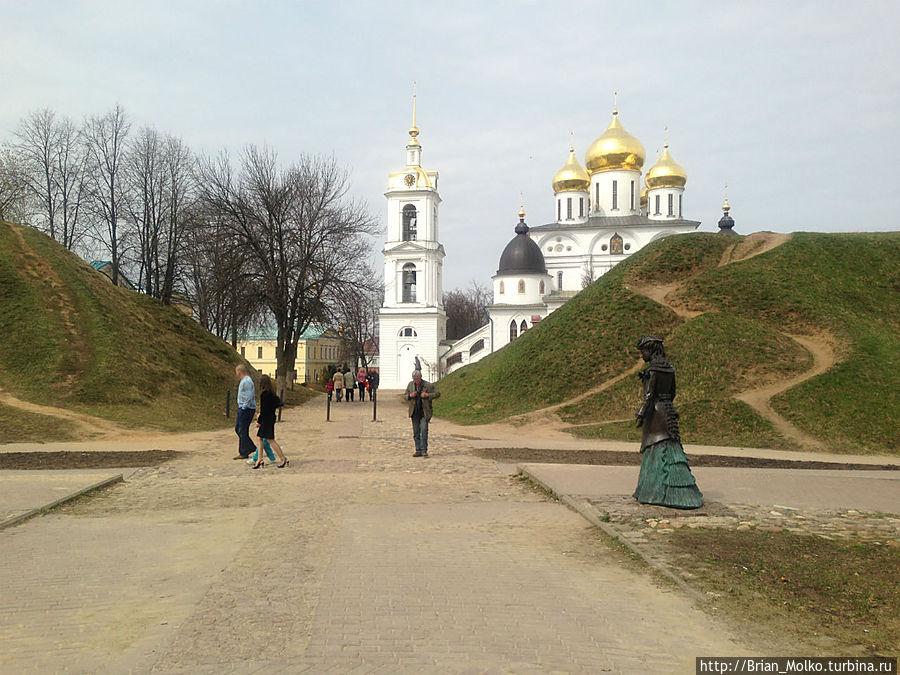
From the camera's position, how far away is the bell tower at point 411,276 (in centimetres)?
5616

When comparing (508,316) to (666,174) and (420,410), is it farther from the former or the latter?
(420,410)

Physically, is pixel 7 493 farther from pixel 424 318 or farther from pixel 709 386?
pixel 424 318

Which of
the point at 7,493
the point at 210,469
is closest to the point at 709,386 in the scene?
the point at 210,469

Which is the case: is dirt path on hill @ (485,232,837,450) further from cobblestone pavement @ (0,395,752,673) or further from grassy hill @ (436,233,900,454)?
cobblestone pavement @ (0,395,752,673)

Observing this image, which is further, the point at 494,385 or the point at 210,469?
the point at 494,385

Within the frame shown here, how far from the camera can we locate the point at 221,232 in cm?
2991

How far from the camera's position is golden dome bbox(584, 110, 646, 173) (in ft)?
206

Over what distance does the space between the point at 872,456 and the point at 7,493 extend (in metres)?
15.9

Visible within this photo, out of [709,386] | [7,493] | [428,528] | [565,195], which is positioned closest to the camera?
[428,528]

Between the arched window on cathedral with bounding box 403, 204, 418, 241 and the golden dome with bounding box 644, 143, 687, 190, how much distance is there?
21.8m

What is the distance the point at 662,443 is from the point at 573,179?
59796 mm

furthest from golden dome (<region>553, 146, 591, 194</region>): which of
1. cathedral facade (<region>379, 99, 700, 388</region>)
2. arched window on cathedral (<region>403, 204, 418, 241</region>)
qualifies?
arched window on cathedral (<region>403, 204, 418, 241</region>)

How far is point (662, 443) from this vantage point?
8.70 metres

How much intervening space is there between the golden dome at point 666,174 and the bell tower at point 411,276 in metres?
20.0
